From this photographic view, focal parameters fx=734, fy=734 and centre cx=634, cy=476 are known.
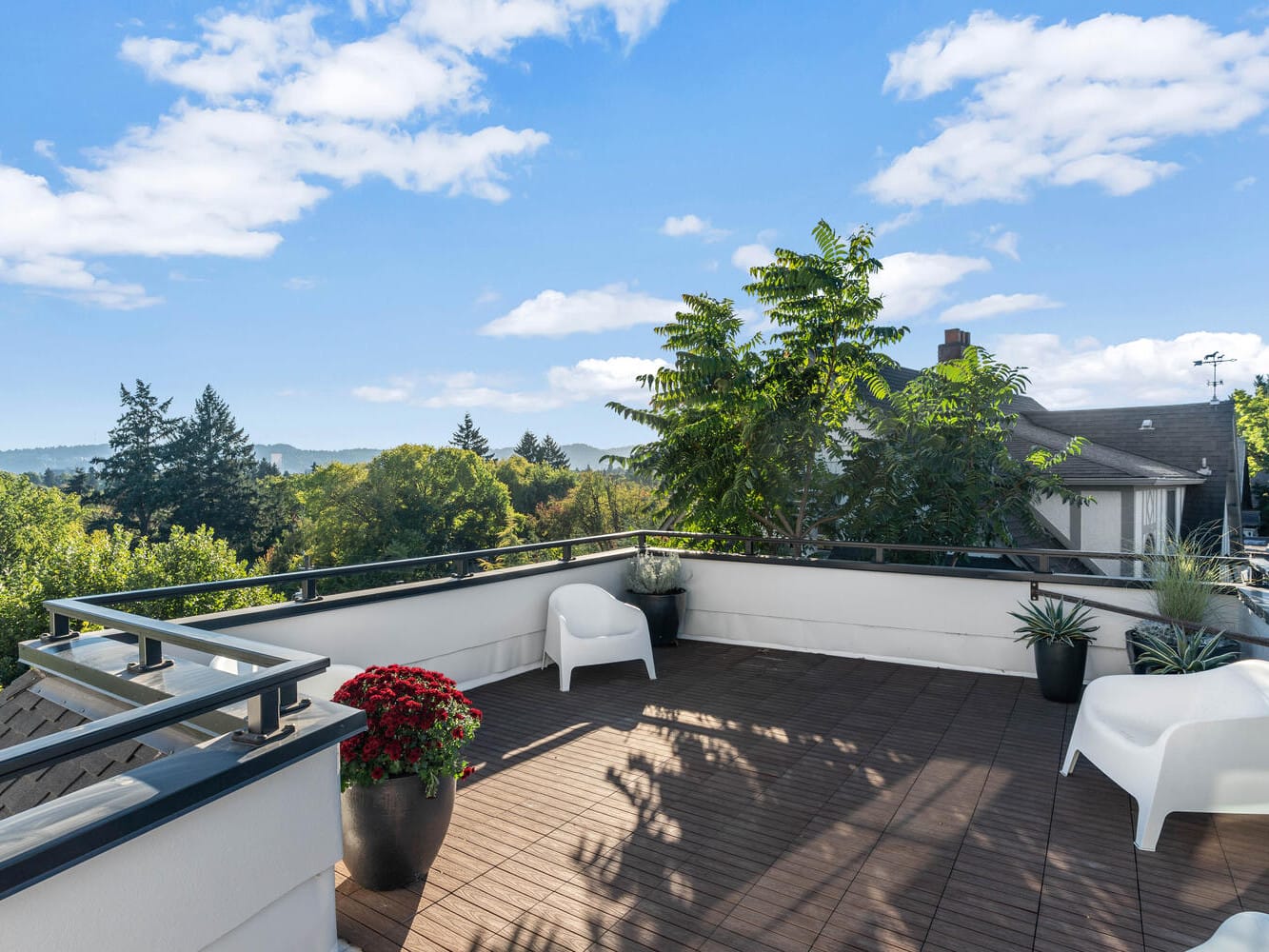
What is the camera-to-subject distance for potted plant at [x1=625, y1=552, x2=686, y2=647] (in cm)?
641

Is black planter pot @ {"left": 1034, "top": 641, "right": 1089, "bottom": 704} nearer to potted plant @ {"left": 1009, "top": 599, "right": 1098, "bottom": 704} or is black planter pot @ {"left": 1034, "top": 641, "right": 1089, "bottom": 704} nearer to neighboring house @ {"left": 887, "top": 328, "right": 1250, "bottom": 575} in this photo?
potted plant @ {"left": 1009, "top": 599, "right": 1098, "bottom": 704}

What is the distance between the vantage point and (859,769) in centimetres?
380

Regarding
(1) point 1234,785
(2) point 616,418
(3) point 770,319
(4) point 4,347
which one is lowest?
(1) point 1234,785

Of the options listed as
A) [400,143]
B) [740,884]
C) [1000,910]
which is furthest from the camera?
[400,143]

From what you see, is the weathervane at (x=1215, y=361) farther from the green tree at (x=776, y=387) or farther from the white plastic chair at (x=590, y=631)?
the white plastic chair at (x=590, y=631)

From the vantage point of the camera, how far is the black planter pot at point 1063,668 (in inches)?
189

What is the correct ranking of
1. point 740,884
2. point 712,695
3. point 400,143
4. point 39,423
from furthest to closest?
point 39,423 < point 400,143 < point 712,695 < point 740,884

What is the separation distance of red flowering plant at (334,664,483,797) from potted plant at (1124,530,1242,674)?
3973 mm

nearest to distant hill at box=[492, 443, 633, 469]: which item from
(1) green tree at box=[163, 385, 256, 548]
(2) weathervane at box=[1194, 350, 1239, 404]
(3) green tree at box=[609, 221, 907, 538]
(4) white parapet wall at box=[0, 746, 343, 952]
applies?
(1) green tree at box=[163, 385, 256, 548]

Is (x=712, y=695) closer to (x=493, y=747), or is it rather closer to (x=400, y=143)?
(x=493, y=747)

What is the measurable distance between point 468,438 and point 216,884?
72.0m

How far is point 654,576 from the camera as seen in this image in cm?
648

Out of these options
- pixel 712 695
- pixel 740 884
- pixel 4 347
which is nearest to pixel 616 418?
pixel 712 695

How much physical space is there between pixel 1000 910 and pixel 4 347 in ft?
289
